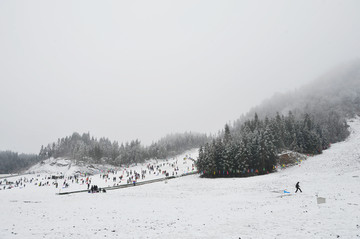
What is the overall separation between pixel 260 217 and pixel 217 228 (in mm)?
4239

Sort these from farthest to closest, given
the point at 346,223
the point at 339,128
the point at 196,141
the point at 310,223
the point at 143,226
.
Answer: the point at 196,141
the point at 339,128
the point at 143,226
the point at 310,223
the point at 346,223

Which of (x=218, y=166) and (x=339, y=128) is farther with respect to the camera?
(x=339, y=128)

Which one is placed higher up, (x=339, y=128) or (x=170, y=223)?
(x=339, y=128)

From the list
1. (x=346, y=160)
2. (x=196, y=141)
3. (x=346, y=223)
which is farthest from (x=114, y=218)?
(x=196, y=141)

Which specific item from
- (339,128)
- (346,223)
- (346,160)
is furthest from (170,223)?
(339,128)

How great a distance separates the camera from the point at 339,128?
4515 inches

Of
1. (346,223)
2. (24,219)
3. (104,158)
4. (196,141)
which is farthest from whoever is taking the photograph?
(196,141)

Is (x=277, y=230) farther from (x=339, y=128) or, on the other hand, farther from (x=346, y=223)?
(x=339, y=128)

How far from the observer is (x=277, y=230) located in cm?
1084

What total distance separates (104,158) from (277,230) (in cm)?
14863

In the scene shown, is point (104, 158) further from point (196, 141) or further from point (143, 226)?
point (143, 226)

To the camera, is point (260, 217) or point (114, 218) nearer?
point (260, 217)

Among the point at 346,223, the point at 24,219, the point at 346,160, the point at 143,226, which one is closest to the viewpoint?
the point at 346,223

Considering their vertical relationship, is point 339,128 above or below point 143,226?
above
